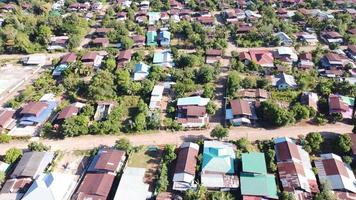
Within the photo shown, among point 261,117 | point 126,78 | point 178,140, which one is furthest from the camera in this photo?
point 126,78

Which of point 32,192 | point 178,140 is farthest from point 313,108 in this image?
point 32,192

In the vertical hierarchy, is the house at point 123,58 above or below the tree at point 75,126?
above

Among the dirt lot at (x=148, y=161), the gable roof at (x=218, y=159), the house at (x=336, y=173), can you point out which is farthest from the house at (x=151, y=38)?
the house at (x=336, y=173)

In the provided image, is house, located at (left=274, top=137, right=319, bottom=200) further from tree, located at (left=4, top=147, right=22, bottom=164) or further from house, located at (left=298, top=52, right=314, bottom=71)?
tree, located at (left=4, top=147, right=22, bottom=164)

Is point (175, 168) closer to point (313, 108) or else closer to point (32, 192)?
point (32, 192)

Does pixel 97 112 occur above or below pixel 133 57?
below

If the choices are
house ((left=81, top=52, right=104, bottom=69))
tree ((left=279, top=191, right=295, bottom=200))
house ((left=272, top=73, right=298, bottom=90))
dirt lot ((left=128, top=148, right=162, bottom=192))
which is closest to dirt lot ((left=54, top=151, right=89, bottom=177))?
dirt lot ((left=128, top=148, right=162, bottom=192))

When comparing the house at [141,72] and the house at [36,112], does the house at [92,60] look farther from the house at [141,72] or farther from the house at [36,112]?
the house at [36,112]
